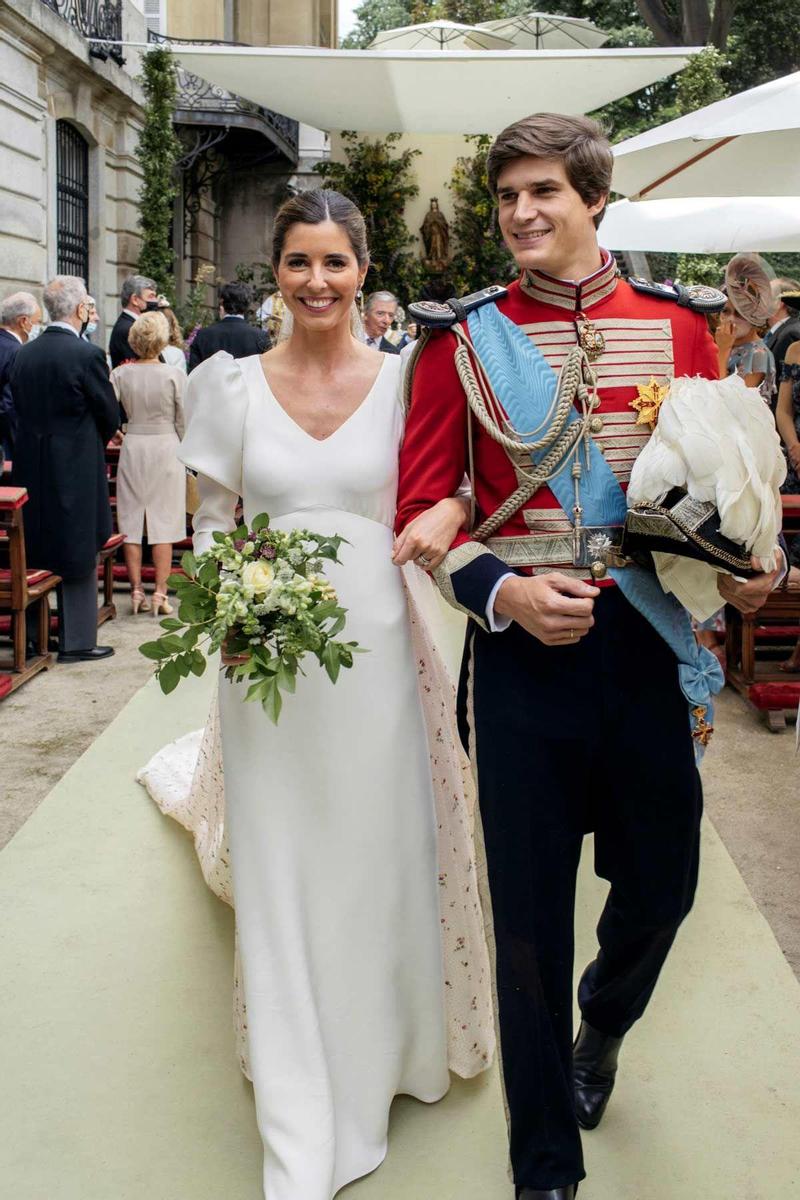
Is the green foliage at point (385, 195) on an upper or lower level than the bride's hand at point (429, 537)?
upper

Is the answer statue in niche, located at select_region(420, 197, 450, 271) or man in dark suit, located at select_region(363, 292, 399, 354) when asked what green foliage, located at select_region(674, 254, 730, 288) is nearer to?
statue in niche, located at select_region(420, 197, 450, 271)

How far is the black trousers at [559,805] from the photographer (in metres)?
2.48

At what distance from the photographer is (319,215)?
118 inches

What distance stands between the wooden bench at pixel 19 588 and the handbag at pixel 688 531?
16.6 ft

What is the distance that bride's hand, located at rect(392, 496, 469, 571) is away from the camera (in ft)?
8.17

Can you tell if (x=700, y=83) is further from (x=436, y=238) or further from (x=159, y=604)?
(x=159, y=604)

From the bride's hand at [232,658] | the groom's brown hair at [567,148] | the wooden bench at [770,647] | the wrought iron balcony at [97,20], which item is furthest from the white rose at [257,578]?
the wrought iron balcony at [97,20]

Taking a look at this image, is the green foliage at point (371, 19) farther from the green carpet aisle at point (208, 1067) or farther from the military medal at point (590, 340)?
the military medal at point (590, 340)

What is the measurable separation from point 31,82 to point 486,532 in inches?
509

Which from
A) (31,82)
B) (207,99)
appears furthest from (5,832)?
(207,99)

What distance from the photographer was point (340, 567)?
117 inches

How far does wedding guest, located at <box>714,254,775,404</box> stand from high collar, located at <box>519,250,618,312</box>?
4433 millimetres

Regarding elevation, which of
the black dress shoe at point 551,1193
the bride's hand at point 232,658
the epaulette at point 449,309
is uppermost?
the epaulette at point 449,309

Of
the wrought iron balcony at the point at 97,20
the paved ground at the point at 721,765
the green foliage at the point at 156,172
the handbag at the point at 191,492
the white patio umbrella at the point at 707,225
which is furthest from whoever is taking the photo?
the green foliage at the point at 156,172
